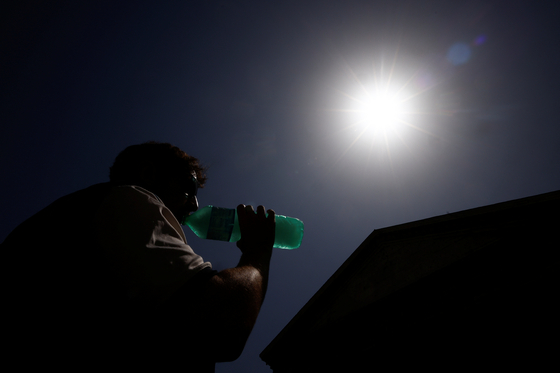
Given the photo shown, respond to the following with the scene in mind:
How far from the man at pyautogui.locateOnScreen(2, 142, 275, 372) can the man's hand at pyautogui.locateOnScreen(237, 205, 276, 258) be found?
1.42 feet

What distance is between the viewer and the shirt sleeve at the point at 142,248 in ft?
2.89

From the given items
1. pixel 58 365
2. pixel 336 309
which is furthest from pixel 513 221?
pixel 58 365

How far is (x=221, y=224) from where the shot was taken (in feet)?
10.7

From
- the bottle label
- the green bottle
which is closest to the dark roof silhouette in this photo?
the green bottle

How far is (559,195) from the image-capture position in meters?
6.80

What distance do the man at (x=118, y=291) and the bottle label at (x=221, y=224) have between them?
201 cm

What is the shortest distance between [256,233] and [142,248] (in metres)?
0.88

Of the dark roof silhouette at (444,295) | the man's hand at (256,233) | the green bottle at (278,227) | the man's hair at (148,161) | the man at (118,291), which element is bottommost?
the man at (118,291)

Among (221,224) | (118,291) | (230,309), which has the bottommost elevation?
(118,291)

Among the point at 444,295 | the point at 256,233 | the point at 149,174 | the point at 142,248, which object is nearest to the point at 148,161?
the point at 149,174

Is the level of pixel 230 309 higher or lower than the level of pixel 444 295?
lower

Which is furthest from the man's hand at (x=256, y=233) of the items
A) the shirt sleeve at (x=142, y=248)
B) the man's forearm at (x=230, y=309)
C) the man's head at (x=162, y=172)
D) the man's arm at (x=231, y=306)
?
the man's head at (x=162, y=172)

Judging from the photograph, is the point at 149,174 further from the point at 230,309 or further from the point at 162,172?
the point at 230,309

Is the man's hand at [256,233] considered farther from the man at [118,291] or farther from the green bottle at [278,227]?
the green bottle at [278,227]
